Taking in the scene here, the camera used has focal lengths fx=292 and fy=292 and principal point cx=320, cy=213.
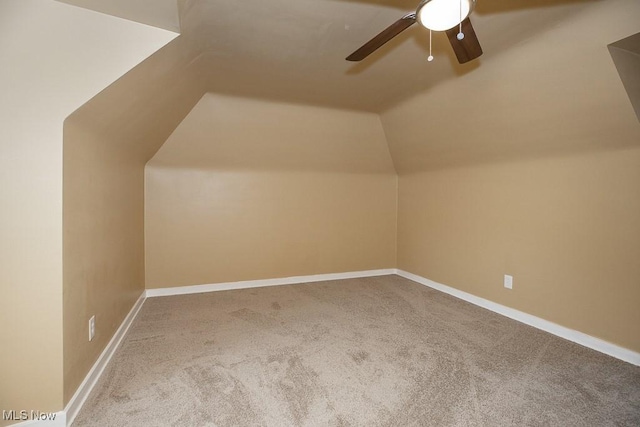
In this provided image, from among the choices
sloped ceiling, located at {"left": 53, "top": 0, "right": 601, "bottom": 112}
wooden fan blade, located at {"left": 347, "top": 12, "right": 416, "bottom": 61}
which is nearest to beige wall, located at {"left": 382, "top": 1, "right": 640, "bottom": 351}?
sloped ceiling, located at {"left": 53, "top": 0, "right": 601, "bottom": 112}

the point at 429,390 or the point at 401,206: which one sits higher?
the point at 401,206

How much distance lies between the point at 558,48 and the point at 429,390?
7.25ft

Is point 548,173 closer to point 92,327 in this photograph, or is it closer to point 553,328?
point 553,328

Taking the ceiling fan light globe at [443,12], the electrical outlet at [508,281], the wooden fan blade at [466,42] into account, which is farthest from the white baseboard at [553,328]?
the ceiling fan light globe at [443,12]

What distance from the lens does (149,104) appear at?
209cm

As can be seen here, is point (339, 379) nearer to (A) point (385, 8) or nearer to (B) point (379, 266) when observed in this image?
(A) point (385, 8)

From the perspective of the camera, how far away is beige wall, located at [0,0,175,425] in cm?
127

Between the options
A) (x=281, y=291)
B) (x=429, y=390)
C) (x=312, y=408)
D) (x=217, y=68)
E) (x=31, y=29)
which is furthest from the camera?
(x=281, y=291)

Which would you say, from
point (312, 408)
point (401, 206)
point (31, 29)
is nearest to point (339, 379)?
point (312, 408)

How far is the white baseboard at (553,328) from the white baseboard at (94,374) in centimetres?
332

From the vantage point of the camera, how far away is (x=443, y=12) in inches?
49.0

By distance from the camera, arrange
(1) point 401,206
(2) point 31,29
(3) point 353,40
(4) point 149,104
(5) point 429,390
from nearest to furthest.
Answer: (2) point 31,29 → (5) point 429,390 → (3) point 353,40 → (4) point 149,104 → (1) point 401,206

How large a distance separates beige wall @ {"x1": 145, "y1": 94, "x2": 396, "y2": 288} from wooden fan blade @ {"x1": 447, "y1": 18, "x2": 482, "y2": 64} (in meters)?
1.87

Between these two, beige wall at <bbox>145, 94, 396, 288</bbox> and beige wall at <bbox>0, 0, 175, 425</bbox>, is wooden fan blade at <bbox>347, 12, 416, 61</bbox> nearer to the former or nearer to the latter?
beige wall at <bbox>0, 0, 175, 425</bbox>
